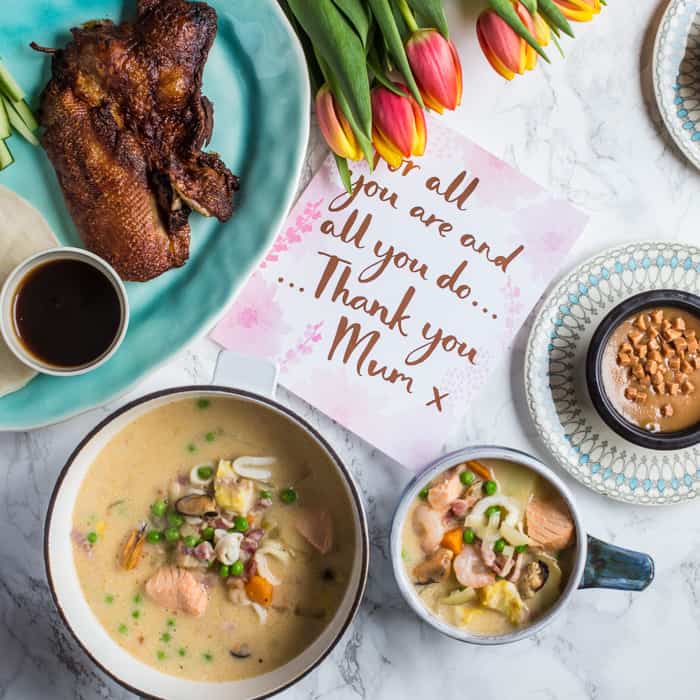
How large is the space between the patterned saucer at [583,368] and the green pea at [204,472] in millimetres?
585

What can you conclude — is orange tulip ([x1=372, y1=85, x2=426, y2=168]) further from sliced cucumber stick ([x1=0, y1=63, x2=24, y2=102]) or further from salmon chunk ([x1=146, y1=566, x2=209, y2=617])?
salmon chunk ([x1=146, y1=566, x2=209, y2=617])

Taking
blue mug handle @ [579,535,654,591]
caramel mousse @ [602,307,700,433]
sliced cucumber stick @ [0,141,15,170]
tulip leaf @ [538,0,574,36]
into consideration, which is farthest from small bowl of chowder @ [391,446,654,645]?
sliced cucumber stick @ [0,141,15,170]

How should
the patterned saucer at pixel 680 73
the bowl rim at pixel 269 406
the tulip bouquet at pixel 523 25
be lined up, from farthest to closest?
the patterned saucer at pixel 680 73 < the tulip bouquet at pixel 523 25 < the bowl rim at pixel 269 406

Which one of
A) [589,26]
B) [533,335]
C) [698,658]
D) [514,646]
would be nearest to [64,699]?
[514,646]

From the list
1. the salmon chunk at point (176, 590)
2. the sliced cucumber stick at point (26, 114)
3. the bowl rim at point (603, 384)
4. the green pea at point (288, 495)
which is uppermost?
the bowl rim at point (603, 384)

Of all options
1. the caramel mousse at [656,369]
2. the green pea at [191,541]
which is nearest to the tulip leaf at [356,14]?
the caramel mousse at [656,369]

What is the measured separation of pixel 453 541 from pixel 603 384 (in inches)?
14.8

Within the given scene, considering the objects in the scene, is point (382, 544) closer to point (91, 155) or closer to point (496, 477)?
point (496, 477)

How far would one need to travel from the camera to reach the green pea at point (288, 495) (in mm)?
1389

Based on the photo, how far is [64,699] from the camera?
5.05 feet

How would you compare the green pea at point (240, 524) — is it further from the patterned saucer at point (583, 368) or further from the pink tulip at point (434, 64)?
the pink tulip at point (434, 64)

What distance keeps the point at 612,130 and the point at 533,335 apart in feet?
1.35

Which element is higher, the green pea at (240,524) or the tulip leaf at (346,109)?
the tulip leaf at (346,109)

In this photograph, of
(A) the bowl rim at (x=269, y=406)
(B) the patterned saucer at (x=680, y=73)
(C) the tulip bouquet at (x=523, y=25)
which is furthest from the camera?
(B) the patterned saucer at (x=680, y=73)
